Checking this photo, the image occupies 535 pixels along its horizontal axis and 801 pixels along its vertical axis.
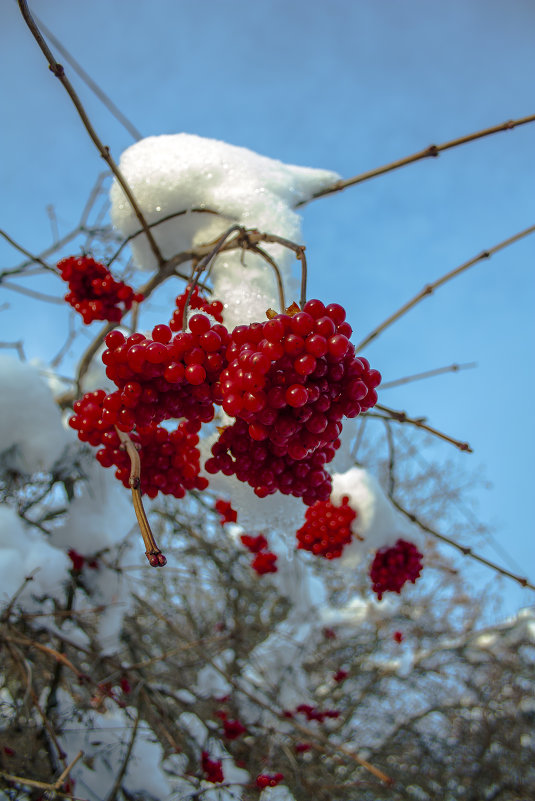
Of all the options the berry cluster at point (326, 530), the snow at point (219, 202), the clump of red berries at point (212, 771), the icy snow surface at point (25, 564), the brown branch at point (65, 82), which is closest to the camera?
the brown branch at point (65, 82)

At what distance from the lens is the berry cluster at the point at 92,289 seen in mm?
1355

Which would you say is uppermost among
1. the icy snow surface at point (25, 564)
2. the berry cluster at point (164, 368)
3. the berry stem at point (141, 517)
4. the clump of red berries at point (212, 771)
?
the icy snow surface at point (25, 564)

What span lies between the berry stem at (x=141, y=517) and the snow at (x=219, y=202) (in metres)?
0.55

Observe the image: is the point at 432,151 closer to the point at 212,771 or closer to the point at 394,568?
the point at 394,568

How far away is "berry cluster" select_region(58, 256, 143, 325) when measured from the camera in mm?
1355

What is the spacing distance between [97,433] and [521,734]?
471 cm

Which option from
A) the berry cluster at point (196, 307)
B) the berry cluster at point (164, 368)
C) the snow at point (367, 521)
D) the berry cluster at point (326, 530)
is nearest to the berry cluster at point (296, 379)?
the berry cluster at point (164, 368)

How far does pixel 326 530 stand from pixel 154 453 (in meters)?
0.78

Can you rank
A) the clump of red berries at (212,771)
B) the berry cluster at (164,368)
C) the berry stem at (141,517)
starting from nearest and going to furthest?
1. the berry stem at (141,517)
2. the berry cluster at (164,368)
3. the clump of red berries at (212,771)

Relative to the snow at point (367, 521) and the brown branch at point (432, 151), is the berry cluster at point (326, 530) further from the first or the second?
the brown branch at point (432, 151)

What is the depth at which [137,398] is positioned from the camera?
2.62 feet

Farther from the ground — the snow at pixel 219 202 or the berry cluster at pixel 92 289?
the snow at pixel 219 202

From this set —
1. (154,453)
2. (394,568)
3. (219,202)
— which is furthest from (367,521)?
(219,202)

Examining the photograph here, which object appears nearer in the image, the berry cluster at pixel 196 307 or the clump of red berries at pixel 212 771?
the berry cluster at pixel 196 307
